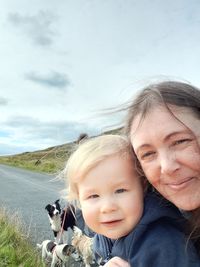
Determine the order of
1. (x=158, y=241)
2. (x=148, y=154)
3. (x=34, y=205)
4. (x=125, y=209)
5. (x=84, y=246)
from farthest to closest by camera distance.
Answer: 1. (x=34, y=205)
2. (x=84, y=246)
3. (x=125, y=209)
4. (x=148, y=154)
5. (x=158, y=241)

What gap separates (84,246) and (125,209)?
2.39 metres

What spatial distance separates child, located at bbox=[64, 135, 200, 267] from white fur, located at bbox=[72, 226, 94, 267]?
1.79 metres

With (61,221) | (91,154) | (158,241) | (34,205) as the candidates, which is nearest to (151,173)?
(158,241)

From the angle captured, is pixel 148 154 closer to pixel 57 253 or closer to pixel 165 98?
pixel 165 98

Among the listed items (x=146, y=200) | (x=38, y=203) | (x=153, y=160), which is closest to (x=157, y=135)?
(x=153, y=160)

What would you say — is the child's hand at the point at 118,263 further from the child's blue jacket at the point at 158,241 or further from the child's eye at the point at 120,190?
the child's eye at the point at 120,190

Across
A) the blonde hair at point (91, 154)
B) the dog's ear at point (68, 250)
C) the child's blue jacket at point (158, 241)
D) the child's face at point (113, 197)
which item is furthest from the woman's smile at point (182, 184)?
the dog's ear at point (68, 250)

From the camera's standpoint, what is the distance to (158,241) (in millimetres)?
2287

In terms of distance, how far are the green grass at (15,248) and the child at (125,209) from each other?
1771mm

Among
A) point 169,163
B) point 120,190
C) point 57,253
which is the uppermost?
point 169,163

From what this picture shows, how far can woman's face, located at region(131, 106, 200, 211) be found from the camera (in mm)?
2307

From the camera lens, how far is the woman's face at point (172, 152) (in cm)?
231

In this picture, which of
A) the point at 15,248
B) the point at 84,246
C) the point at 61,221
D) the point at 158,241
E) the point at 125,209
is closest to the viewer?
the point at 158,241

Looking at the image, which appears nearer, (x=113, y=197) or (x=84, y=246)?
(x=113, y=197)
